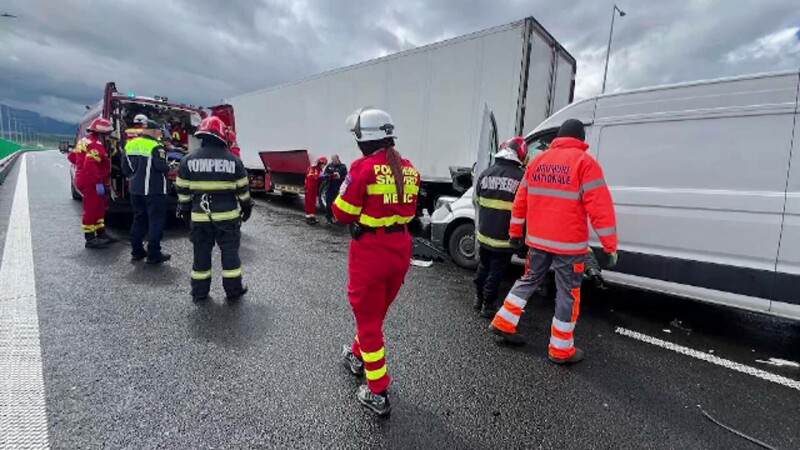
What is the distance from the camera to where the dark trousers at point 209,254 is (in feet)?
12.7

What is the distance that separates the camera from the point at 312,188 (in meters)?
9.16

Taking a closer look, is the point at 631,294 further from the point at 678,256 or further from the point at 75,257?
the point at 75,257

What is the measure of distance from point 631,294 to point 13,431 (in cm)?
543

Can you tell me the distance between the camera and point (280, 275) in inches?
192

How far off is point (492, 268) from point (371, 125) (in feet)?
6.98

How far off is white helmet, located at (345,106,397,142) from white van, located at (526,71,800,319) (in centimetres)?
271

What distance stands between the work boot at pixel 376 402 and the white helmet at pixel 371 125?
150 centimetres

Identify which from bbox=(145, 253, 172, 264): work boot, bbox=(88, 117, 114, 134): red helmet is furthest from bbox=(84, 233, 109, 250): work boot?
bbox=(88, 117, 114, 134): red helmet

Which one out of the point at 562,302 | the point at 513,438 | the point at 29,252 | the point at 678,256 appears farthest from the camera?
the point at 29,252

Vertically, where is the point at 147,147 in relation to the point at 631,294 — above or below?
above

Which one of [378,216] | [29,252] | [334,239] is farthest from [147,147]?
[378,216]

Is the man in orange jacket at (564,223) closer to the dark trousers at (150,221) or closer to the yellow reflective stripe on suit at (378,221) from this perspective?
the yellow reflective stripe on suit at (378,221)

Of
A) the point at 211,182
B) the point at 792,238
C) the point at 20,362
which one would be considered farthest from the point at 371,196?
the point at 792,238

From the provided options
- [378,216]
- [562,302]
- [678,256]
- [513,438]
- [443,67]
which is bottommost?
[513,438]
